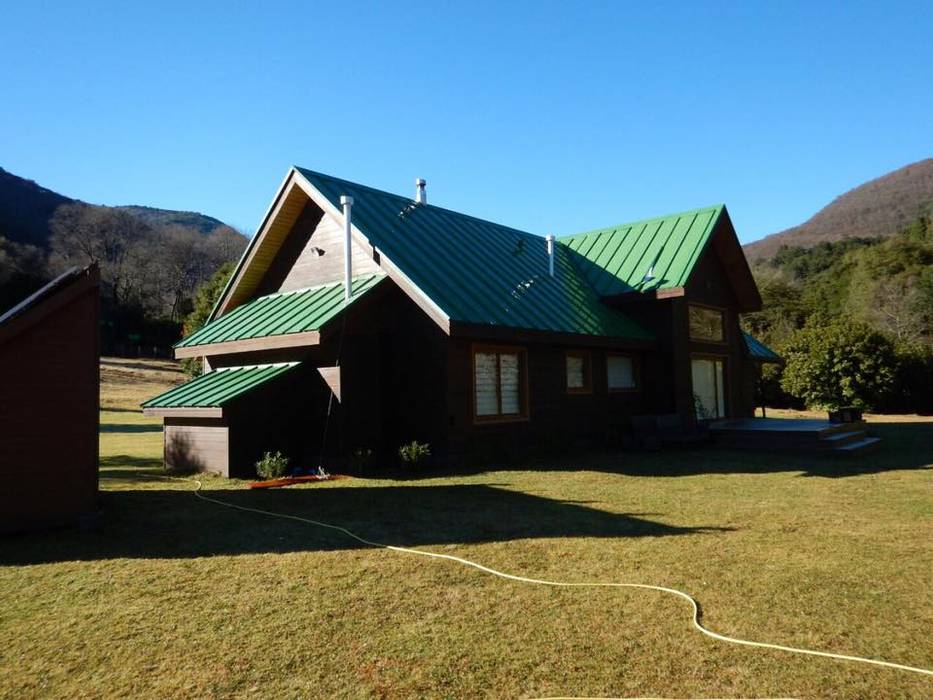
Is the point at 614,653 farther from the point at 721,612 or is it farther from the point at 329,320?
the point at 329,320

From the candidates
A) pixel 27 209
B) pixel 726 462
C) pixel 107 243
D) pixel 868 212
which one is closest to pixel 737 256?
pixel 726 462

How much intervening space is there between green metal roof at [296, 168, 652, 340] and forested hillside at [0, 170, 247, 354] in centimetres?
4846

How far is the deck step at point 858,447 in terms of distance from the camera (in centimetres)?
1379

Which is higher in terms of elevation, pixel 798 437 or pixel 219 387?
pixel 219 387

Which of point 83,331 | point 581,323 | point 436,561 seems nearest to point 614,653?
point 436,561

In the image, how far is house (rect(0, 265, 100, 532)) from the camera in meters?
7.02

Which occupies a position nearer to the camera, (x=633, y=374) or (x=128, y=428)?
(x=633, y=374)

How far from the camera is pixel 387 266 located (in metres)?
13.0

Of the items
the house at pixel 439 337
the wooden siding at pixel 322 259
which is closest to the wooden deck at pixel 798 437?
the house at pixel 439 337

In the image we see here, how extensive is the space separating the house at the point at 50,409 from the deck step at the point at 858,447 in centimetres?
1373

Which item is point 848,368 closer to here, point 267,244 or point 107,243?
point 267,244

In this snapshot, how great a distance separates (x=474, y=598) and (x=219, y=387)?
9.13 metres

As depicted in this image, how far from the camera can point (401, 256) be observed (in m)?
13.5

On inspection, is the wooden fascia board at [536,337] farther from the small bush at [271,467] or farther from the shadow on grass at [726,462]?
the small bush at [271,467]
